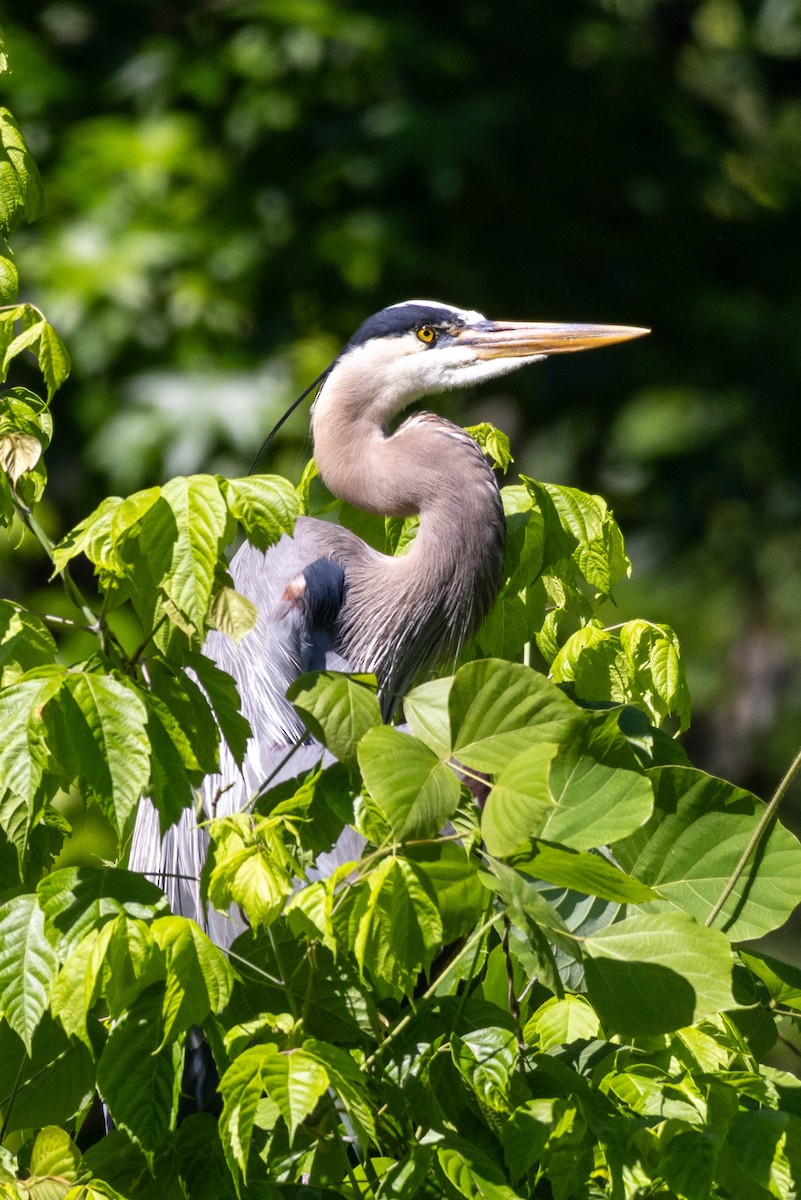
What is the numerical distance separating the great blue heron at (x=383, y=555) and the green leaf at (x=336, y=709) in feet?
3.65

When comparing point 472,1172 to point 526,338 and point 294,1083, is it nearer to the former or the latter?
point 294,1083

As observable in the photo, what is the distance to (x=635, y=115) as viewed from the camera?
194 inches

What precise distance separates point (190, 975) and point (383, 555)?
152cm

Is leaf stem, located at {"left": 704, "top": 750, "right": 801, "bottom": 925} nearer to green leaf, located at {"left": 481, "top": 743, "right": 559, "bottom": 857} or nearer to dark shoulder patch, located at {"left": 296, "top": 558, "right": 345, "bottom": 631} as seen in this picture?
green leaf, located at {"left": 481, "top": 743, "right": 559, "bottom": 857}

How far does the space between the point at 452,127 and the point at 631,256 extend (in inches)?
37.9

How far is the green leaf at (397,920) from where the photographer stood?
41.3 inches

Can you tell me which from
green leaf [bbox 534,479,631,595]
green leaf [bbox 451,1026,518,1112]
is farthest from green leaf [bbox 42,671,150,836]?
green leaf [bbox 534,479,631,595]

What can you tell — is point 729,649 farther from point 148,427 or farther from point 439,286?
point 148,427

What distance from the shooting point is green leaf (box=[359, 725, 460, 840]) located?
1041 millimetres

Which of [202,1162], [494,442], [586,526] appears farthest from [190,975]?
[494,442]

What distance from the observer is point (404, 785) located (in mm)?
1052

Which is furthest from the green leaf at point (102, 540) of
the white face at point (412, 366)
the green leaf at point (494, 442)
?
the white face at point (412, 366)

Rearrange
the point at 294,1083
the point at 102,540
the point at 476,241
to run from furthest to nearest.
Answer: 1. the point at 476,241
2. the point at 102,540
3. the point at 294,1083

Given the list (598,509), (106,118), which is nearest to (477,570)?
(598,509)
